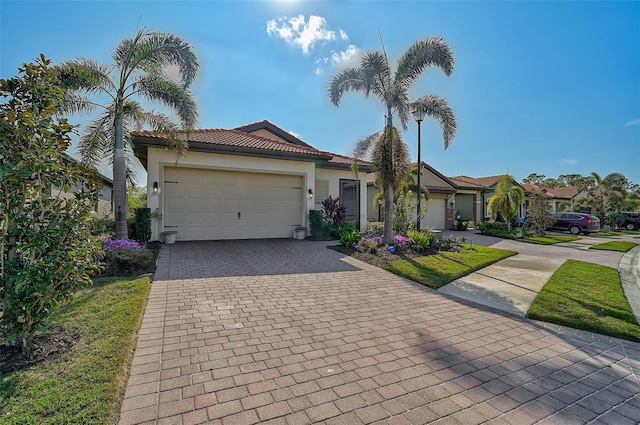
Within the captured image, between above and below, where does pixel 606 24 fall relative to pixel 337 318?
above

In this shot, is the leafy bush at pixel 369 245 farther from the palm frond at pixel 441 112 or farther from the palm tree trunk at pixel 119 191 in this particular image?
the palm tree trunk at pixel 119 191

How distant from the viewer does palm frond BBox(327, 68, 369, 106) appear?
10.9 meters

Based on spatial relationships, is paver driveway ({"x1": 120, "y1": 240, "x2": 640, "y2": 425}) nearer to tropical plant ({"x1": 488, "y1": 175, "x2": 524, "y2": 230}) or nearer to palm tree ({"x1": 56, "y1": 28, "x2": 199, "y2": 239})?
palm tree ({"x1": 56, "y1": 28, "x2": 199, "y2": 239})

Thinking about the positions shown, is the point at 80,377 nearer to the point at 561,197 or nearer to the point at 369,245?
the point at 369,245

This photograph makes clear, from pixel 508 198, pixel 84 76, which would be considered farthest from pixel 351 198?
pixel 84 76

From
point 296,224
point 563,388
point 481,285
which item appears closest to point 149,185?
point 296,224

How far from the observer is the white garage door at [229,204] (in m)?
11.3

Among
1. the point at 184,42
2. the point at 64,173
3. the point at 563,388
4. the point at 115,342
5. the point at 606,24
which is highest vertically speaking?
the point at 606,24

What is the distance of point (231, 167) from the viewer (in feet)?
38.2

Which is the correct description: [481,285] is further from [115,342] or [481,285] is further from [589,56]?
[589,56]

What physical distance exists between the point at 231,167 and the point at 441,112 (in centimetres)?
809

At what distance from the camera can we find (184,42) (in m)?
9.06

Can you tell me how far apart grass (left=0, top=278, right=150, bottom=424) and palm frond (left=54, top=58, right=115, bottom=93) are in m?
7.02

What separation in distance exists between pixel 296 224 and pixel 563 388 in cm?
1106
